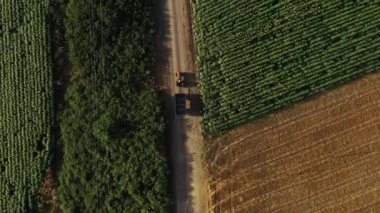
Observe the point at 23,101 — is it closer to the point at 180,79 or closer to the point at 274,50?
the point at 180,79

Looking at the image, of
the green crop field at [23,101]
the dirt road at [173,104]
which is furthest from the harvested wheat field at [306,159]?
the green crop field at [23,101]

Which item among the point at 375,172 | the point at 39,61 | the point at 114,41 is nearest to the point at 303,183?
the point at 375,172

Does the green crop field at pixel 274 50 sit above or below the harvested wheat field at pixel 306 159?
above

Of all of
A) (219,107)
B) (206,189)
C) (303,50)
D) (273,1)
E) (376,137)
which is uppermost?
(273,1)

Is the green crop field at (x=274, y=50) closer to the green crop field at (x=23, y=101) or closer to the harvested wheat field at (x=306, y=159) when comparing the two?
the harvested wheat field at (x=306, y=159)

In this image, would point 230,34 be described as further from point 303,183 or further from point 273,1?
point 303,183

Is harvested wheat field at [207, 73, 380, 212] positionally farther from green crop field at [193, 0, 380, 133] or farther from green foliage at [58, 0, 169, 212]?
green foliage at [58, 0, 169, 212]
